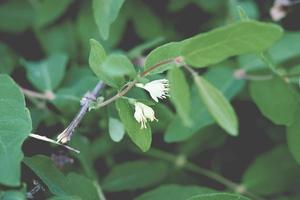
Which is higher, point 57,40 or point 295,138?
point 57,40

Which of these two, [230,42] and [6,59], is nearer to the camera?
[230,42]

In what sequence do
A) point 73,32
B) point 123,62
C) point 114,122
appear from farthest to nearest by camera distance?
1. point 73,32
2. point 114,122
3. point 123,62

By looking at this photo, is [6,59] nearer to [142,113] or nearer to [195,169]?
[195,169]

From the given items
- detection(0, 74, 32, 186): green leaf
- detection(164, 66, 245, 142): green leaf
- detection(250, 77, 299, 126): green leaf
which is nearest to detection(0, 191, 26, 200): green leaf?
detection(0, 74, 32, 186): green leaf

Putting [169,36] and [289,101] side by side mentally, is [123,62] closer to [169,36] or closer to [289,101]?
[289,101]

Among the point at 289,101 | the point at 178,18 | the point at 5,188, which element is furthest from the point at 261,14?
the point at 5,188

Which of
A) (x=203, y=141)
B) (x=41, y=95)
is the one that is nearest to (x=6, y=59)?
(x=41, y=95)
